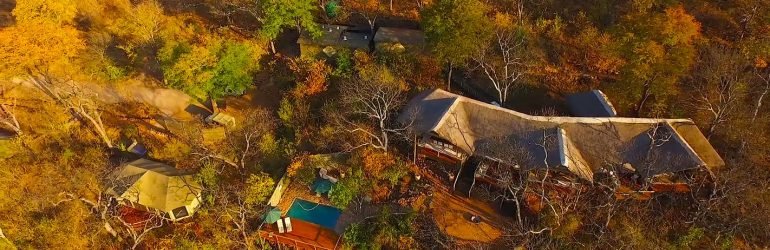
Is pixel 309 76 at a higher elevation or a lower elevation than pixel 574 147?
lower

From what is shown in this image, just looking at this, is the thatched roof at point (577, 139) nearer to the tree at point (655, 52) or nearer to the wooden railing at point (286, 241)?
the tree at point (655, 52)

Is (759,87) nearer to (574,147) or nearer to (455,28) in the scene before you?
(574,147)

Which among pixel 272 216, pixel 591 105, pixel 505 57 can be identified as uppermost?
pixel 505 57

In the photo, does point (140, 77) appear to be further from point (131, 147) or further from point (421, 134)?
point (421, 134)

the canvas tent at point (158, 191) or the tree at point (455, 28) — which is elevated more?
the tree at point (455, 28)

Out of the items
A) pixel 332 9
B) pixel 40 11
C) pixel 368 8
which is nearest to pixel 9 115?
pixel 40 11

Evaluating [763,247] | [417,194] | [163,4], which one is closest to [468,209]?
[417,194]

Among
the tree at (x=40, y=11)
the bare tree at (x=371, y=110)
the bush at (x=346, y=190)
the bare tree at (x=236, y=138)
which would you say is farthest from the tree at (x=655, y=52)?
the tree at (x=40, y=11)

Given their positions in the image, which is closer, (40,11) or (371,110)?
(371,110)
